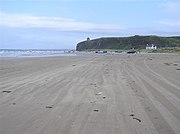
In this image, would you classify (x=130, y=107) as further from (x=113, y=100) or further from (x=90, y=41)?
(x=90, y=41)

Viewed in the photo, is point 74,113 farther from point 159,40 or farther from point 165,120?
point 159,40

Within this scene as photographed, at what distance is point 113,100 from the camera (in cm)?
855

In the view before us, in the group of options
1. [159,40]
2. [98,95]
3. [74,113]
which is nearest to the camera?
[74,113]

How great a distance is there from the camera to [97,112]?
276 inches

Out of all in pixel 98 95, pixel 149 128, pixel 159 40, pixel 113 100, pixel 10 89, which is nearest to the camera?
pixel 149 128

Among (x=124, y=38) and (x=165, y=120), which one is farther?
(x=124, y=38)

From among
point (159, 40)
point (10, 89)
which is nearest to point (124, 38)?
point (159, 40)

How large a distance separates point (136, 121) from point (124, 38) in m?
159

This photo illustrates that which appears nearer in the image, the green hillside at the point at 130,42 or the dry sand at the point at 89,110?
the dry sand at the point at 89,110

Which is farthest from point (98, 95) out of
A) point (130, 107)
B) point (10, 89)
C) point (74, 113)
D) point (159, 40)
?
point (159, 40)

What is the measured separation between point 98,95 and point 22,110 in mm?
2877

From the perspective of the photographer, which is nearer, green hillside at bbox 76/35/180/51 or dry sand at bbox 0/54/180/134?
dry sand at bbox 0/54/180/134

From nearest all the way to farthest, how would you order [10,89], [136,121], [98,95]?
[136,121] → [98,95] → [10,89]

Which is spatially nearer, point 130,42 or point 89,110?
point 89,110
